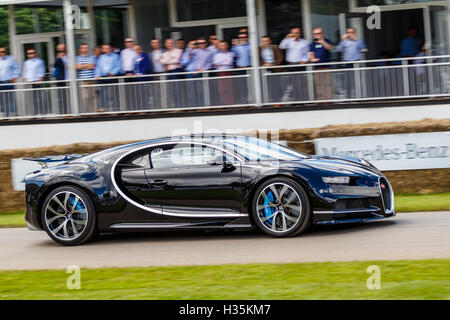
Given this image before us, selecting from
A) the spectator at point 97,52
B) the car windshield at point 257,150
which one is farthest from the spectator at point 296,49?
the car windshield at point 257,150

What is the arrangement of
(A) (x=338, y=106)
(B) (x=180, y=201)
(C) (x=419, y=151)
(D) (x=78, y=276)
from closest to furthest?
1. (D) (x=78, y=276)
2. (B) (x=180, y=201)
3. (C) (x=419, y=151)
4. (A) (x=338, y=106)

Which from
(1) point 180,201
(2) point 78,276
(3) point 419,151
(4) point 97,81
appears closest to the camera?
(2) point 78,276

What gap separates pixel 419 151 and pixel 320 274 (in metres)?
6.97

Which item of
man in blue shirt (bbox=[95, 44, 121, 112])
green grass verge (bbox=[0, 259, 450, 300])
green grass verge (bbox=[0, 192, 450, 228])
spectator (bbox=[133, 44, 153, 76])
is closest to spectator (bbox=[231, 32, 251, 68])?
spectator (bbox=[133, 44, 153, 76])

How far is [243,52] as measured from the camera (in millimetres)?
18781

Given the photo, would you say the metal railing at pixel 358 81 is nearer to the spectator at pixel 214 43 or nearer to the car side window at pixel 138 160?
the spectator at pixel 214 43

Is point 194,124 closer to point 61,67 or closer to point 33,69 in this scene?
point 61,67

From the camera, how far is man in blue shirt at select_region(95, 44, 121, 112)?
1944 cm

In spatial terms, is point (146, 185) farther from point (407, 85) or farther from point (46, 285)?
point (407, 85)

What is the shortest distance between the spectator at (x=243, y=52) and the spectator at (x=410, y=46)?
356 cm

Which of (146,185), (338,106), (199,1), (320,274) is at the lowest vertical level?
(320,274)

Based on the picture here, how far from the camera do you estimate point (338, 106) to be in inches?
714

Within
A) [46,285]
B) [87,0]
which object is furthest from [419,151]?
[87,0]

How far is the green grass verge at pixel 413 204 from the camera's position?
38.7 ft
